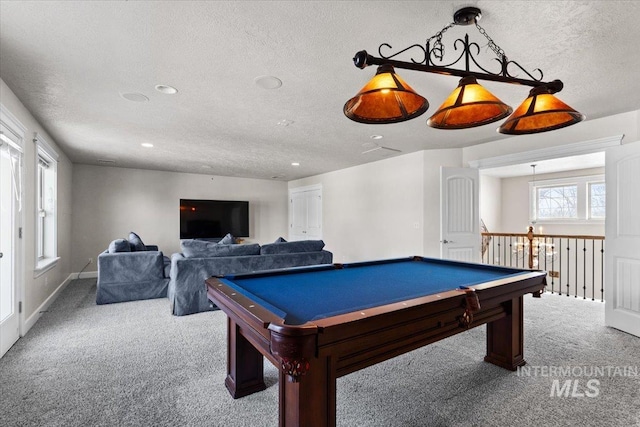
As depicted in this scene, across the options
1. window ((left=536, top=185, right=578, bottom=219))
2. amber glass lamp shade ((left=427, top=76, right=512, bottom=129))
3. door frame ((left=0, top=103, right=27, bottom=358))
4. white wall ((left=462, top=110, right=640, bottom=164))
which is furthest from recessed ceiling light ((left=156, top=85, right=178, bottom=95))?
window ((left=536, top=185, right=578, bottom=219))

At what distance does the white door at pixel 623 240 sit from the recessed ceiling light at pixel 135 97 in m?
4.91

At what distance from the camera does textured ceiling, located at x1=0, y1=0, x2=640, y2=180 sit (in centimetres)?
178

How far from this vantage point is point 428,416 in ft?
6.17

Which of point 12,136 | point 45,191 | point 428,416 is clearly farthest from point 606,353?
point 45,191

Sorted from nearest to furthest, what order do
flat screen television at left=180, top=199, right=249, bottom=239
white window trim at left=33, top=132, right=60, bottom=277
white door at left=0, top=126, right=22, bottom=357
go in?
1. white door at left=0, top=126, right=22, bottom=357
2. white window trim at left=33, top=132, right=60, bottom=277
3. flat screen television at left=180, top=199, right=249, bottom=239

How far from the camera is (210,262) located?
399cm

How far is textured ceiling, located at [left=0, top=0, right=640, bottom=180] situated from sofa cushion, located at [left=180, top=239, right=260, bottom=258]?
58.9 inches

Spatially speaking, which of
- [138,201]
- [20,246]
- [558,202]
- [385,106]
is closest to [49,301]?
[20,246]

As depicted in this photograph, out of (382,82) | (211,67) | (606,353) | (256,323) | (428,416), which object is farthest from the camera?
(606,353)

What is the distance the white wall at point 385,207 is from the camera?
5258 mm

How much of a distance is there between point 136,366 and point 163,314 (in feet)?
4.64

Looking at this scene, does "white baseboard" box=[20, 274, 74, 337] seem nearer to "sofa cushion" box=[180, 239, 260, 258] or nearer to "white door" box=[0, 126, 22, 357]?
"white door" box=[0, 126, 22, 357]

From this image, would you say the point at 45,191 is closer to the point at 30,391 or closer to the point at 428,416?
the point at 30,391

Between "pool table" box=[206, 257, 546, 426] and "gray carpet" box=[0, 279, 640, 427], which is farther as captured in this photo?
"gray carpet" box=[0, 279, 640, 427]
